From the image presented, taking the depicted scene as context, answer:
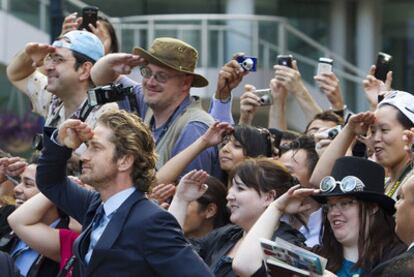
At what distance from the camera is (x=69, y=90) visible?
9719 millimetres

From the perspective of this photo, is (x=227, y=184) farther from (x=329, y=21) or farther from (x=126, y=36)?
(x=329, y=21)

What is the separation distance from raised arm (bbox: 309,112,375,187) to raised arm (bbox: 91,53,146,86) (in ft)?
4.59

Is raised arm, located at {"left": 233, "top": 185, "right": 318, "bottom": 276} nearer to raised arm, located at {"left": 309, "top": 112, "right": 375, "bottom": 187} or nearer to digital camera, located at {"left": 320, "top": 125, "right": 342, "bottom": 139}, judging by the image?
raised arm, located at {"left": 309, "top": 112, "right": 375, "bottom": 187}

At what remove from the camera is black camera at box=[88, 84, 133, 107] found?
908 cm

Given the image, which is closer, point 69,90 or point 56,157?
point 56,157

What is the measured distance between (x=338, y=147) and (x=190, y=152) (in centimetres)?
91

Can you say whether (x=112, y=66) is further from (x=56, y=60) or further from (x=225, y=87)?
(x=225, y=87)

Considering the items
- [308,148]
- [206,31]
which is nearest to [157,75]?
[308,148]

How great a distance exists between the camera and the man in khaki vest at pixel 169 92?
30.5ft

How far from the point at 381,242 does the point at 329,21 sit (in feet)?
59.4

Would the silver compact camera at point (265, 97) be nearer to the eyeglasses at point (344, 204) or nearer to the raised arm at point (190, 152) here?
the raised arm at point (190, 152)

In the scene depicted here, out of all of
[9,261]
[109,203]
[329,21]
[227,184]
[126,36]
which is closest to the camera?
[109,203]

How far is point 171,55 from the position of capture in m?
9.39

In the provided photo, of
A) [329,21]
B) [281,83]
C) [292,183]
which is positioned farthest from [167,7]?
[292,183]
